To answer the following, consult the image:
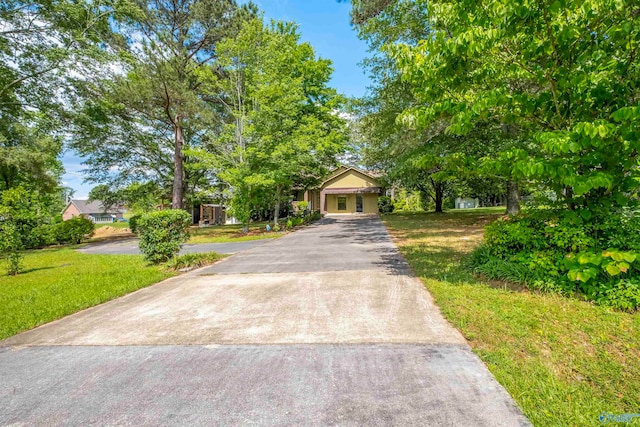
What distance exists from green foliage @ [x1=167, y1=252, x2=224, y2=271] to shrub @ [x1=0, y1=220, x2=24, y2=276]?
4093 millimetres

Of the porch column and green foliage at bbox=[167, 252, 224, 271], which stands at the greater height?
the porch column

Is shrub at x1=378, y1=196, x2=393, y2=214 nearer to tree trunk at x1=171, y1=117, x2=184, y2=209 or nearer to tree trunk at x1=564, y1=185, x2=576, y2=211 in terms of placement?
tree trunk at x1=171, y1=117, x2=184, y2=209

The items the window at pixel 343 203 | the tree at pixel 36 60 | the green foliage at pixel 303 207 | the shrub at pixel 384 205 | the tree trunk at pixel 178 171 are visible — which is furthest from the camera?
the window at pixel 343 203

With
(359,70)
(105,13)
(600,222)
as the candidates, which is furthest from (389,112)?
(105,13)

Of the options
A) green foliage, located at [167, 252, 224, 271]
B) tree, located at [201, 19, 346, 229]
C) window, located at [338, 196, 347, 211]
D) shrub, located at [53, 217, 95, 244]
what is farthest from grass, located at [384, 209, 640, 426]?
window, located at [338, 196, 347, 211]

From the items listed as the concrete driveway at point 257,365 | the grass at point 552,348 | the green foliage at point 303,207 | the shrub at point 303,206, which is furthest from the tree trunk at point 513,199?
the green foliage at point 303,207

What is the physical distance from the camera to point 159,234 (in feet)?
26.7

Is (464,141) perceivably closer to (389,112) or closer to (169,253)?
(389,112)

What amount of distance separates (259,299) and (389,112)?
1115 cm

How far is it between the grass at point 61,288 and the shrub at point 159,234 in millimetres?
453

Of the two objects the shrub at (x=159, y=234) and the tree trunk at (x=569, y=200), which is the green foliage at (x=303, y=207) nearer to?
the shrub at (x=159, y=234)

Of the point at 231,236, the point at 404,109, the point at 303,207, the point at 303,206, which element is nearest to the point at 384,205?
the point at 303,207

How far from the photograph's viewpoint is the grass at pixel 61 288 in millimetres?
4609

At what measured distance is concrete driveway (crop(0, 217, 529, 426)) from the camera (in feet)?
7.14
